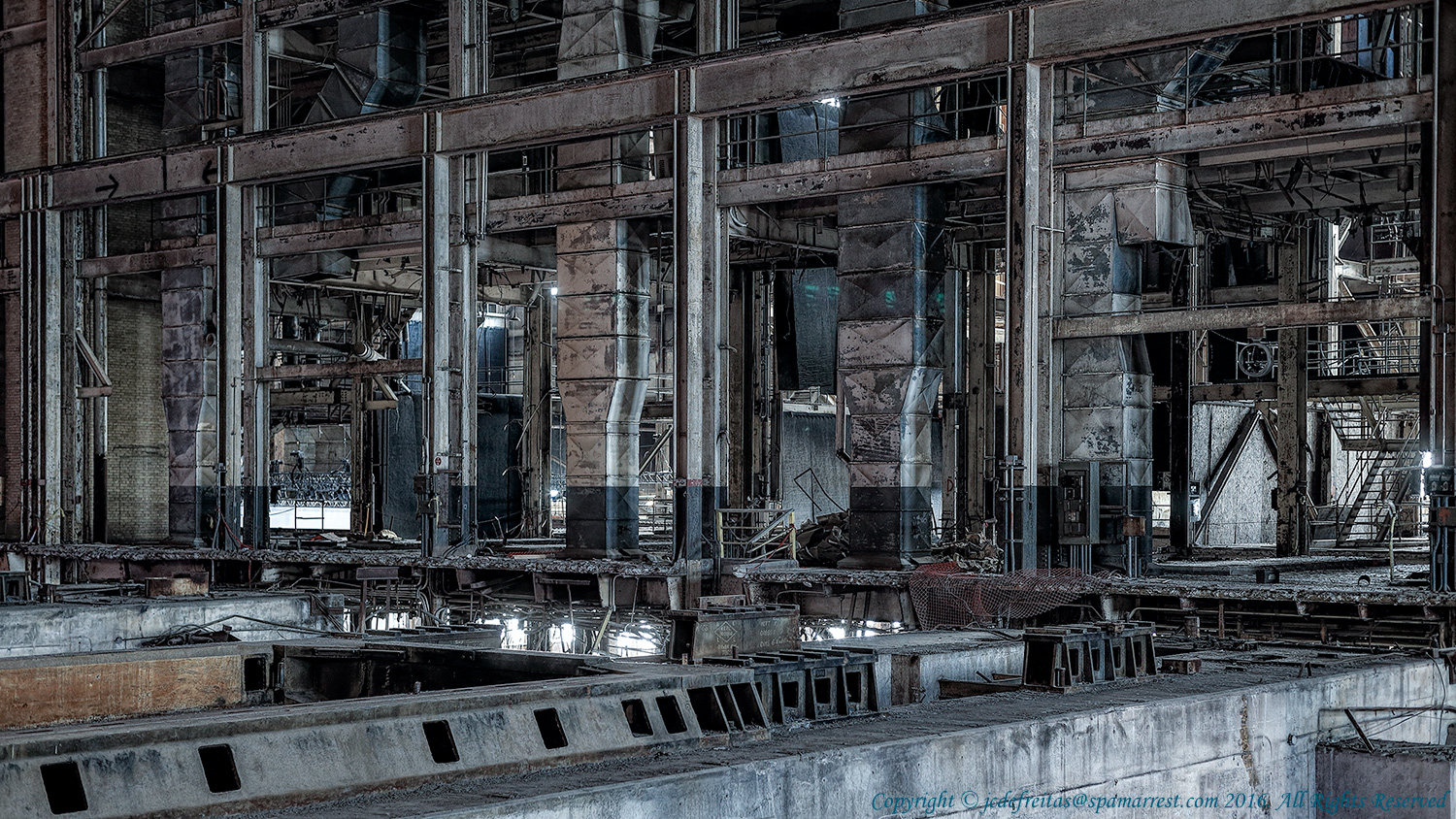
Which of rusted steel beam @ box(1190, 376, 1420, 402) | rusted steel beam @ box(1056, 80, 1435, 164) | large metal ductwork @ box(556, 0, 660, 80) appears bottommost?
rusted steel beam @ box(1190, 376, 1420, 402)

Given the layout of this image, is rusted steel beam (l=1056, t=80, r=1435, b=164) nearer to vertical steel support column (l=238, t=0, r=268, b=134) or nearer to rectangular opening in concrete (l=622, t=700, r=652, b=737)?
rectangular opening in concrete (l=622, t=700, r=652, b=737)

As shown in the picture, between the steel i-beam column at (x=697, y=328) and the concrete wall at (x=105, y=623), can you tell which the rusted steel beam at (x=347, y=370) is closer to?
the steel i-beam column at (x=697, y=328)

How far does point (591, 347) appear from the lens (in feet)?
72.9

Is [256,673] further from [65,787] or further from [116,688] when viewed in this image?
[65,787]

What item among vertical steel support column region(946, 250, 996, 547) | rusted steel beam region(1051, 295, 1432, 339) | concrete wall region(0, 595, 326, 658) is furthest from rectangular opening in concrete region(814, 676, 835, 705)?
vertical steel support column region(946, 250, 996, 547)

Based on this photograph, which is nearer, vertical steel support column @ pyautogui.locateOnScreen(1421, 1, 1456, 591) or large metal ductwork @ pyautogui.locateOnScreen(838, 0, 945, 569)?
vertical steel support column @ pyautogui.locateOnScreen(1421, 1, 1456, 591)

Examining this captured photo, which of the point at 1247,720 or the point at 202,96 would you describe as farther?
the point at 202,96

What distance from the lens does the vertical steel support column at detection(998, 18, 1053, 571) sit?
1817 centimetres

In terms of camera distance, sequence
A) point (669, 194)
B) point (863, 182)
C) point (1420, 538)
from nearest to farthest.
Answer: point (863, 182), point (669, 194), point (1420, 538)

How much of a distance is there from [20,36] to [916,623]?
2105 cm

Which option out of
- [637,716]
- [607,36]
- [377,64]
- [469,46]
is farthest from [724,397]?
[637,716]

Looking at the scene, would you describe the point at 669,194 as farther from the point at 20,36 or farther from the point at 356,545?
the point at 20,36

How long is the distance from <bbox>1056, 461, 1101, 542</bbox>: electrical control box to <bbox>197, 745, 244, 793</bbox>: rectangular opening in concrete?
12169mm

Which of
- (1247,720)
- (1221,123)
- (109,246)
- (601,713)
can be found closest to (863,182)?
(1221,123)
